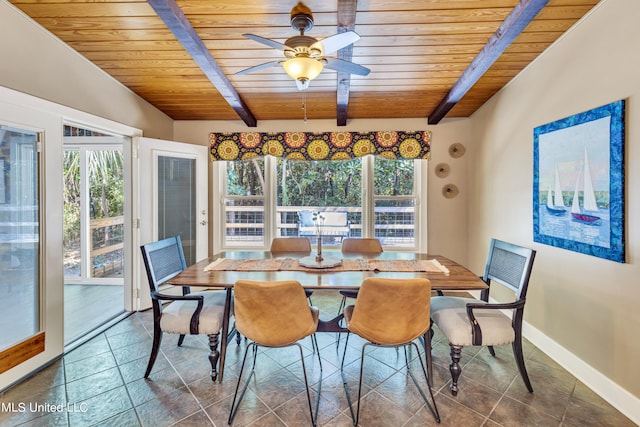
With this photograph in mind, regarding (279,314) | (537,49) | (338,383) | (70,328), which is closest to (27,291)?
(70,328)

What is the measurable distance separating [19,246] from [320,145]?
298 cm

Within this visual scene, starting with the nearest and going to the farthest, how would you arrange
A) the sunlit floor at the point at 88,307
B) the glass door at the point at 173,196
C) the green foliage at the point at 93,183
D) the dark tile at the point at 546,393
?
the dark tile at the point at 546,393 → the sunlit floor at the point at 88,307 → the glass door at the point at 173,196 → the green foliage at the point at 93,183

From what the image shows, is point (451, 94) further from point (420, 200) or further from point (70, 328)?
point (70, 328)

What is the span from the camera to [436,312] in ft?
6.79

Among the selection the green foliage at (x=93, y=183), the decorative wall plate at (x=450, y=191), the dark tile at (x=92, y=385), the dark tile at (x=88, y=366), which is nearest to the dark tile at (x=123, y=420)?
the dark tile at (x=92, y=385)

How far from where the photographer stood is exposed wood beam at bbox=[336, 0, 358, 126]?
179cm

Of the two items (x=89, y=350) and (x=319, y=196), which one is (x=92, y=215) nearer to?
(x=89, y=350)

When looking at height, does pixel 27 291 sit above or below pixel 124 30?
below

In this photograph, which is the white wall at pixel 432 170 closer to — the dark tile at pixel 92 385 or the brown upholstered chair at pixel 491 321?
the brown upholstered chair at pixel 491 321

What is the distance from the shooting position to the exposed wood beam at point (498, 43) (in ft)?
5.97

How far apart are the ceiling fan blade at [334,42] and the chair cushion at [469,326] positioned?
1.82 metres

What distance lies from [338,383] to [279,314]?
2.65 ft

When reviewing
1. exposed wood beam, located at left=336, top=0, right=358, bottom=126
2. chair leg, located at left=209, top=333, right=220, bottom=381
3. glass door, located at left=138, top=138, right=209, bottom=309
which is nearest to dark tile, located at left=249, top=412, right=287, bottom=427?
chair leg, located at left=209, top=333, right=220, bottom=381

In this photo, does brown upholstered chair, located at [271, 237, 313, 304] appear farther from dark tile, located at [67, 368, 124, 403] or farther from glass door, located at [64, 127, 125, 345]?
glass door, located at [64, 127, 125, 345]
